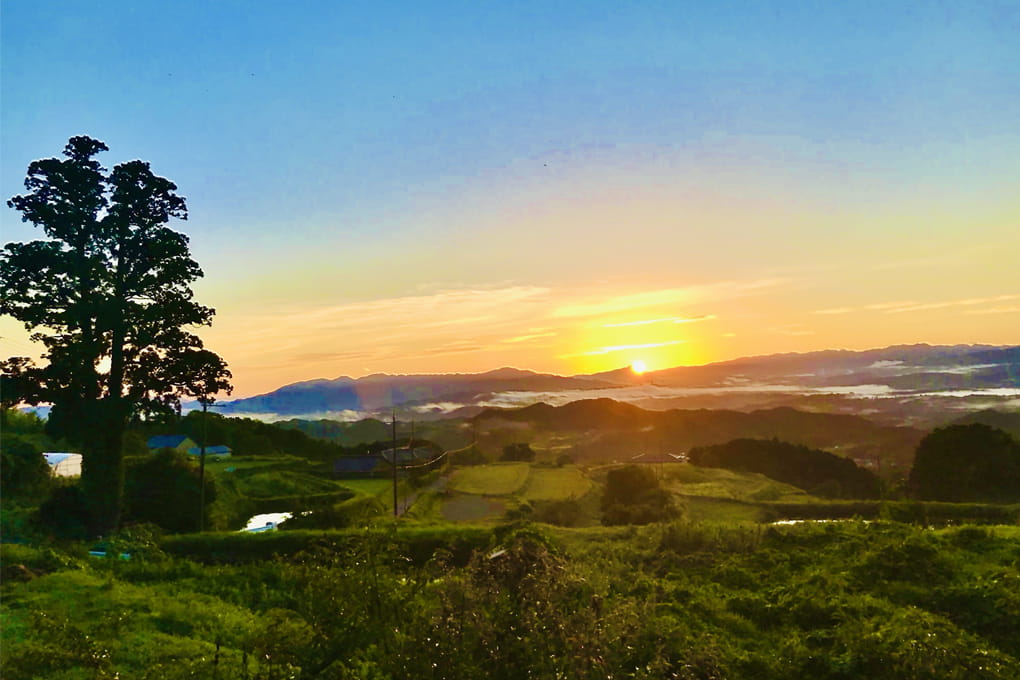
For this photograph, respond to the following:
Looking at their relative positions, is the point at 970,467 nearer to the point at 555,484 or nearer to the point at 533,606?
the point at 555,484

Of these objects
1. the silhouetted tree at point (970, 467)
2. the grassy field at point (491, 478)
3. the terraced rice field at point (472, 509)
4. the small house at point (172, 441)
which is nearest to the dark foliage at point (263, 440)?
the small house at point (172, 441)

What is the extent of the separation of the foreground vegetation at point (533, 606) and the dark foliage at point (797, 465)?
24879mm

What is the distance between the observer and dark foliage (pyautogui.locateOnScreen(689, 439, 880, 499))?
4162 centimetres

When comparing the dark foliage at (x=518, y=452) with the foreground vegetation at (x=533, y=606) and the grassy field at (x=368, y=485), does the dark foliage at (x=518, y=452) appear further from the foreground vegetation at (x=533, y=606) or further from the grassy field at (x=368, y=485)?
the foreground vegetation at (x=533, y=606)

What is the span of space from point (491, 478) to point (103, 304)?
19776 mm

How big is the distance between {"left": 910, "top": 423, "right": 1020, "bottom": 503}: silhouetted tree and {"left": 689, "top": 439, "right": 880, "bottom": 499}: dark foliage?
13.1 ft

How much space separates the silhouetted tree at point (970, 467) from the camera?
116 ft

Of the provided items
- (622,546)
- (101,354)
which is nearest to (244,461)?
(101,354)

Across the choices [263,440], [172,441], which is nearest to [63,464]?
[172,441]

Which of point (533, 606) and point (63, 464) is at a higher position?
point (533, 606)

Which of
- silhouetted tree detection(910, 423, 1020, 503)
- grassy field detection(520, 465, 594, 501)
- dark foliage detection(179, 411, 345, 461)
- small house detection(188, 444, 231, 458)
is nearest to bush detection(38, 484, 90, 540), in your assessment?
grassy field detection(520, 465, 594, 501)

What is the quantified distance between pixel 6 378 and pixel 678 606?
20752 mm

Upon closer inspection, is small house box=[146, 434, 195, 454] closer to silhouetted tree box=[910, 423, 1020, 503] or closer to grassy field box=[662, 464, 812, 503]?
grassy field box=[662, 464, 812, 503]

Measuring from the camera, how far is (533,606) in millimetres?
6316
